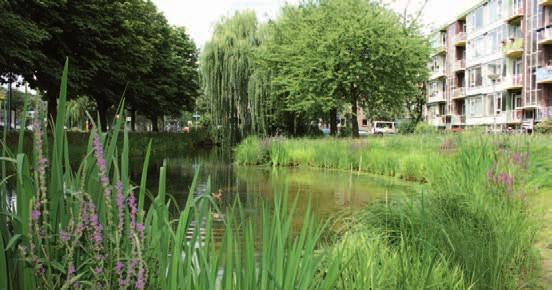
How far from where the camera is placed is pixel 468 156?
23.6ft

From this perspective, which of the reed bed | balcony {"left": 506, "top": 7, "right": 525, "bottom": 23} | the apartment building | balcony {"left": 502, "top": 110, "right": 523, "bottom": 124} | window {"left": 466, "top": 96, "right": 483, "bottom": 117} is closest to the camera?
the reed bed

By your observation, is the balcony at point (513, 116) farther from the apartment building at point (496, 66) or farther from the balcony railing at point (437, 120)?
the balcony railing at point (437, 120)

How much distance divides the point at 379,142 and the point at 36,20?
13.8m

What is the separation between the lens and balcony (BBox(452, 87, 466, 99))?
60897 mm

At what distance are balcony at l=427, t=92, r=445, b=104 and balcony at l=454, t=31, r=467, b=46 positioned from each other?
8.49m

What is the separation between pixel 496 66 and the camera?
2024 inches

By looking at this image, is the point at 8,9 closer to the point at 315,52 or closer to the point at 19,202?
the point at 315,52

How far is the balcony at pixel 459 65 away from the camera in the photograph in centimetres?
6155

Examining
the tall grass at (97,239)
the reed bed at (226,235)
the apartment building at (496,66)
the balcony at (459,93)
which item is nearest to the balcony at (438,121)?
the apartment building at (496,66)

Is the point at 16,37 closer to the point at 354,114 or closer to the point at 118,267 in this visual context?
the point at 354,114

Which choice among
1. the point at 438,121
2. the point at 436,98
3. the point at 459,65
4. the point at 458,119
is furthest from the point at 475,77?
the point at 438,121

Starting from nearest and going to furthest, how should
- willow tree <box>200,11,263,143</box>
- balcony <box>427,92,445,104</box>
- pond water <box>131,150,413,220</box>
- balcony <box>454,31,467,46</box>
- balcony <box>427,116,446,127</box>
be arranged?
pond water <box>131,150,413,220</box>, willow tree <box>200,11,263,143</box>, balcony <box>454,31,467,46</box>, balcony <box>427,116,446,127</box>, balcony <box>427,92,445,104</box>

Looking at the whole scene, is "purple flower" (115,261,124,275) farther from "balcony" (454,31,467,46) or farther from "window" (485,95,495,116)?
"balcony" (454,31,467,46)

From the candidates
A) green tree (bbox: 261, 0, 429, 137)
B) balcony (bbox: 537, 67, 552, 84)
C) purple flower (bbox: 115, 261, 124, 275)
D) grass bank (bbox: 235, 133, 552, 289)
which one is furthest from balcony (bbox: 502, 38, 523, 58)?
purple flower (bbox: 115, 261, 124, 275)
